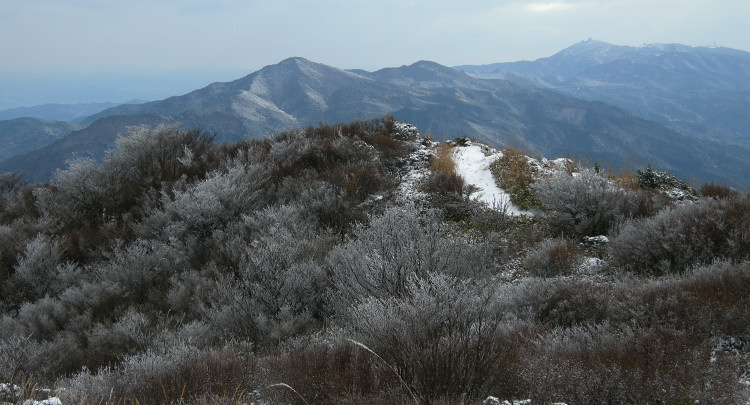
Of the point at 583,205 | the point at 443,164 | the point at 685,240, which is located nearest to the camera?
the point at 685,240

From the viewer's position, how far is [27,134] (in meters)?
179

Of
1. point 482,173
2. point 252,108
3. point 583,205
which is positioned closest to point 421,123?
point 252,108

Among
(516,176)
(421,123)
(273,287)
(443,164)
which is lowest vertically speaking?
(273,287)

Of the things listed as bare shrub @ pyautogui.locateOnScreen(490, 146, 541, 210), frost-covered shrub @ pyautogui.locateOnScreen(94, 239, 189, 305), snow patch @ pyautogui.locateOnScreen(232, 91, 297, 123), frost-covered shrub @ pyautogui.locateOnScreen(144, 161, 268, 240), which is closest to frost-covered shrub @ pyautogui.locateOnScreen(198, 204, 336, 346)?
frost-covered shrub @ pyautogui.locateOnScreen(94, 239, 189, 305)

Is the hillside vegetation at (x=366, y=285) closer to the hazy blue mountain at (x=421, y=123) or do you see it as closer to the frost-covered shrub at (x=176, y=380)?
the frost-covered shrub at (x=176, y=380)

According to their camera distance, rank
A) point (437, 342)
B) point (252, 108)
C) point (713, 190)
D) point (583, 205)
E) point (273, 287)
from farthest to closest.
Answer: point (252, 108) < point (713, 190) < point (583, 205) < point (273, 287) < point (437, 342)

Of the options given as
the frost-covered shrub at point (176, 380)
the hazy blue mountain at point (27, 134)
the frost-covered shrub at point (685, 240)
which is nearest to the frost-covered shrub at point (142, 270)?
the frost-covered shrub at point (176, 380)

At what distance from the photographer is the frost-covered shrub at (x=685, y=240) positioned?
16.1ft

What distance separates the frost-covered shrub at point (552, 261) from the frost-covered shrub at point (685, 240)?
554mm

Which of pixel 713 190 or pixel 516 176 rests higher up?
pixel 516 176

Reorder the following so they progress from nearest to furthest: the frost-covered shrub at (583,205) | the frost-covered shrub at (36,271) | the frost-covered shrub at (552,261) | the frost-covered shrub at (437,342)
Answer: the frost-covered shrub at (437,342) → the frost-covered shrub at (552,261) → the frost-covered shrub at (36,271) → the frost-covered shrub at (583,205)

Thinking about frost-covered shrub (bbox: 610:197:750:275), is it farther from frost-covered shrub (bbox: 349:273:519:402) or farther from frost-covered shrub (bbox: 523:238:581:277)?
frost-covered shrub (bbox: 349:273:519:402)

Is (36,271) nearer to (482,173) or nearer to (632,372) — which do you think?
(632,372)

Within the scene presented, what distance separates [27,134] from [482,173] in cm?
23747
